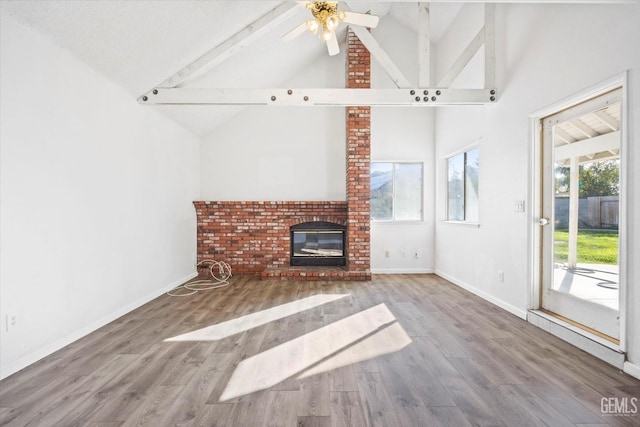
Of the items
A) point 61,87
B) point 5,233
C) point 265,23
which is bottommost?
point 5,233

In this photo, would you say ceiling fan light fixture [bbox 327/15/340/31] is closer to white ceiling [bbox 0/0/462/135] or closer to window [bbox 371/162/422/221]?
white ceiling [bbox 0/0/462/135]

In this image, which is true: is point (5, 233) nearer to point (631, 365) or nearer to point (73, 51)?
point (73, 51)

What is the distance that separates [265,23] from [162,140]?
2.10 meters

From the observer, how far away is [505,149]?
142 inches

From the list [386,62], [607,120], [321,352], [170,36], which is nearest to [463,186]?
[386,62]

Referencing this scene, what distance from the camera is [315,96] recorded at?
12.1ft

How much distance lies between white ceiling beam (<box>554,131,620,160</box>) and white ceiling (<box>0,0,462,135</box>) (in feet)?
9.86

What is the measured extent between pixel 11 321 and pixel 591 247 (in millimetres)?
4558

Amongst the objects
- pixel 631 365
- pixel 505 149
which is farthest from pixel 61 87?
pixel 631 365

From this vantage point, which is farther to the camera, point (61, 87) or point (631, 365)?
point (61, 87)

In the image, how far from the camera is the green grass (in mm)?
2434

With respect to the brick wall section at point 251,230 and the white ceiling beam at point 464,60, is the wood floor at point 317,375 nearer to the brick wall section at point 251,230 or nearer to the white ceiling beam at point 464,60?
the brick wall section at point 251,230

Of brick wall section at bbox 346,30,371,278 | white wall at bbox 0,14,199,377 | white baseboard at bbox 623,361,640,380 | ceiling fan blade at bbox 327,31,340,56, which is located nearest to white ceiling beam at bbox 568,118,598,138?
white baseboard at bbox 623,361,640,380

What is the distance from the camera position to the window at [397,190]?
5684 mm
